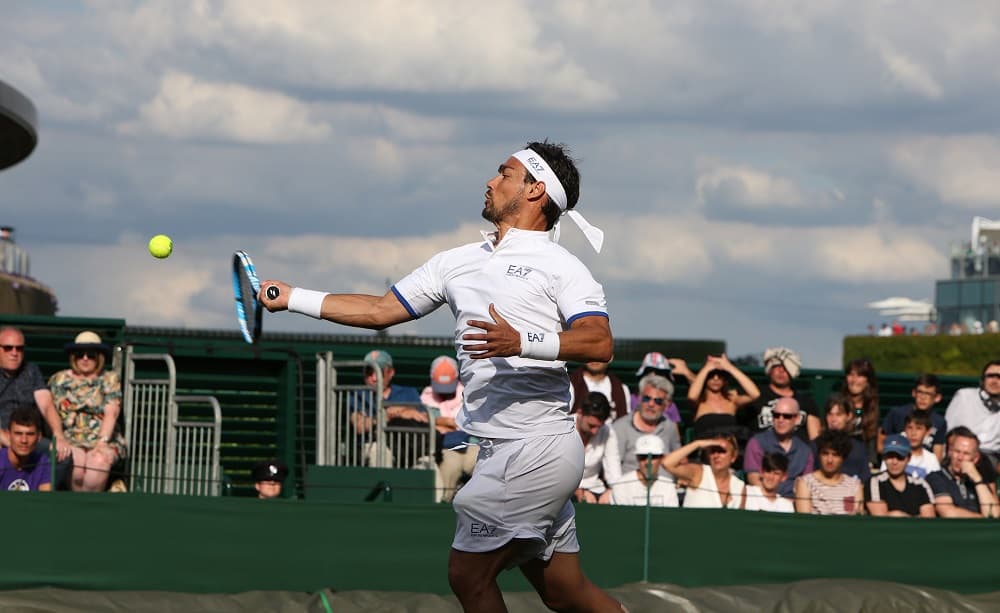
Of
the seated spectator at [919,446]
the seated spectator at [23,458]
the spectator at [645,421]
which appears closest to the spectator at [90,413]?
the seated spectator at [23,458]

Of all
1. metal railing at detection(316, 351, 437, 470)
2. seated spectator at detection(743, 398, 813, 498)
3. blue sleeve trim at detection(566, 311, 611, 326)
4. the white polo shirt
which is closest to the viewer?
blue sleeve trim at detection(566, 311, 611, 326)

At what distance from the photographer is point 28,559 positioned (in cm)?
936

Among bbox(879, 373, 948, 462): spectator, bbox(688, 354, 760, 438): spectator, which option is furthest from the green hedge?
bbox(688, 354, 760, 438): spectator

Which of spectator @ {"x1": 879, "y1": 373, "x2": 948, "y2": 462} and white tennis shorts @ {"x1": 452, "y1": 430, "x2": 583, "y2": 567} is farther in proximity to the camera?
spectator @ {"x1": 879, "y1": 373, "x2": 948, "y2": 462}

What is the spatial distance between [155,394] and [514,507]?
24.7 feet

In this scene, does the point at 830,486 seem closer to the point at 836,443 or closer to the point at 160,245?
the point at 836,443

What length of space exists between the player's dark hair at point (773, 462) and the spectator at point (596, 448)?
40.8 inches

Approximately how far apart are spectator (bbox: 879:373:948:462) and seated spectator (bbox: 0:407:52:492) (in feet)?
21.8

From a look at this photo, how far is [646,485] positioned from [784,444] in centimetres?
129

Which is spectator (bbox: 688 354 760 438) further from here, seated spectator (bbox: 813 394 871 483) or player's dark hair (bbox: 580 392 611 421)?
player's dark hair (bbox: 580 392 611 421)

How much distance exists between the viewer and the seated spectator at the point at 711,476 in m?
10.5

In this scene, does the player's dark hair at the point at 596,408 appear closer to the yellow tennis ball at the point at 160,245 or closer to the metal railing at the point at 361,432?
the metal railing at the point at 361,432

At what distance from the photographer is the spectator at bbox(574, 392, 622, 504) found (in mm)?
10797

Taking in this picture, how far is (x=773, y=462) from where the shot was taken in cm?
1066
